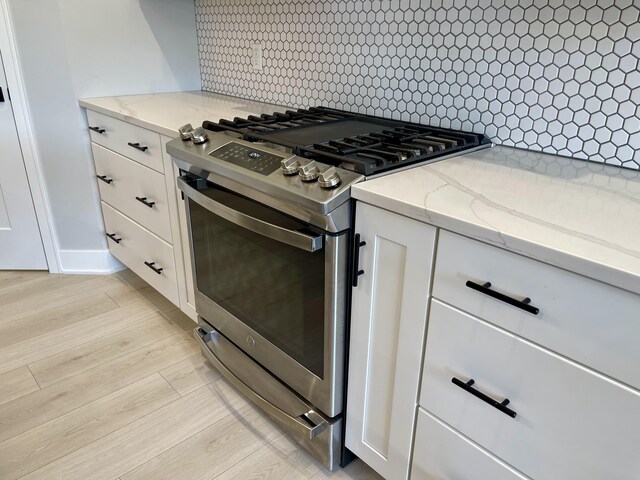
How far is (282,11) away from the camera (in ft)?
6.68

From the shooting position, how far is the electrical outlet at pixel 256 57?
2.22m

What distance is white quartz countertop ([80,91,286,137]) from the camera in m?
1.87

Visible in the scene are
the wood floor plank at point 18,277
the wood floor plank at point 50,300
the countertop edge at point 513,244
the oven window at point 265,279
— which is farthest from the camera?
the wood floor plank at point 18,277

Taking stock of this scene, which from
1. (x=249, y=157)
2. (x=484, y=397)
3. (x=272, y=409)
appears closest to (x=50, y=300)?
(x=272, y=409)

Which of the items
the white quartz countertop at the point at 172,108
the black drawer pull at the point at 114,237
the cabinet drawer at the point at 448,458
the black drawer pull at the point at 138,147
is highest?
the white quartz countertop at the point at 172,108

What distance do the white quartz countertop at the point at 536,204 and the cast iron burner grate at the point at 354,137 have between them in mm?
50

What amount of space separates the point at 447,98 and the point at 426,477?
3.62ft

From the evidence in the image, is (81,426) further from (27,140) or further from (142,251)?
(27,140)

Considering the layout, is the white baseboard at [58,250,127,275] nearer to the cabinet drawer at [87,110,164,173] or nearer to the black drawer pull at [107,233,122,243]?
the black drawer pull at [107,233,122,243]

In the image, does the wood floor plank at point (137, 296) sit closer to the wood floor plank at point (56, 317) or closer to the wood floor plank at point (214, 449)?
the wood floor plank at point (56, 317)

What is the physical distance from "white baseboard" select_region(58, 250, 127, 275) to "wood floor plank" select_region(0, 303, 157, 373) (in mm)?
420

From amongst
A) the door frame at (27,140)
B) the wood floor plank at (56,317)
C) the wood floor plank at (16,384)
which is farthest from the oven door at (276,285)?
the door frame at (27,140)

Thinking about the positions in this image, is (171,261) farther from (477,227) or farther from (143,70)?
(477,227)

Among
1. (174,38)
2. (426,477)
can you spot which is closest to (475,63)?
(426,477)
